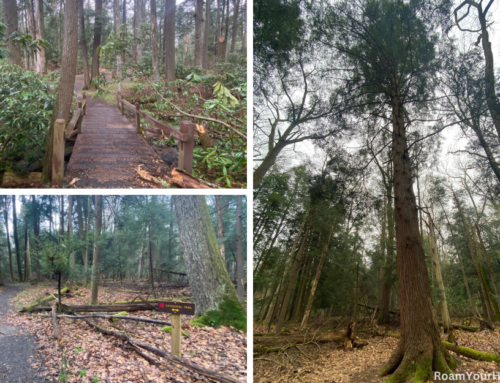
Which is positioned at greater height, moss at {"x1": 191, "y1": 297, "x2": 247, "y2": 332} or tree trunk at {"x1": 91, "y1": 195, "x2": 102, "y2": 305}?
tree trunk at {"x1": 91, "y1": 195, "x2": 102, "y2": 305}

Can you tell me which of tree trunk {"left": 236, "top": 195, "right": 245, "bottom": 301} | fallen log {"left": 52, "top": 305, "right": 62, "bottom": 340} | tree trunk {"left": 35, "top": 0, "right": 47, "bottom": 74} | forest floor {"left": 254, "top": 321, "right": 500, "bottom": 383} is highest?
tree trunk {"left": 35, "top": 0, "right": 47, "bottom": 74}

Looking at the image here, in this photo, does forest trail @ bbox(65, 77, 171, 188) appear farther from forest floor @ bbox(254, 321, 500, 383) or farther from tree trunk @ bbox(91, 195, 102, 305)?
forest floor @ bbox(254, 321, 500, 383)

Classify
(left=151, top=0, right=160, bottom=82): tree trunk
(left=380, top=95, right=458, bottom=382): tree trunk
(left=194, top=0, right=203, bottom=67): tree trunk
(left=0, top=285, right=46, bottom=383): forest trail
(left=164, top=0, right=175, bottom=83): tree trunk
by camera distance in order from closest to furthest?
(left=0, top=285, right=46, bottom=383): forest trail < (left=380, top=95, right=458, bottom=382): tree trunk < (left=164, top=0, right=175, bottom=83): tree trunk < (left=194, top=0, right=203, bottom=67): tree trunk < (left=151, top=0, right=160, bottom=82): tree trunk

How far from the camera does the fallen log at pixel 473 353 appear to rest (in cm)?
356

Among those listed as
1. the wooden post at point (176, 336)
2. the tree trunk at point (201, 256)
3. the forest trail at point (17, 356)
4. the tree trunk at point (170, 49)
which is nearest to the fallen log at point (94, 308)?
the forest trail at point (17, 356)

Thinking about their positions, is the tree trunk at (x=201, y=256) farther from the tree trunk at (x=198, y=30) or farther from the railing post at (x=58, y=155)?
the tree trunk at (x=198, y=30)

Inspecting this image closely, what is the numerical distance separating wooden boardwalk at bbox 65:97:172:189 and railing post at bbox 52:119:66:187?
9cm

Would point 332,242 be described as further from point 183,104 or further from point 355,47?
point 183,104

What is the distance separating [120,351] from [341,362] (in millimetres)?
2926

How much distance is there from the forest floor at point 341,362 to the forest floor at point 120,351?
70 centimetres

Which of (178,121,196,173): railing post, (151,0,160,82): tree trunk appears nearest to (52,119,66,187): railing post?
(178,121,196,173): railing post

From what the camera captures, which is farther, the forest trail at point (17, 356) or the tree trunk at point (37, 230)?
the tree trunk at point (37, 230)

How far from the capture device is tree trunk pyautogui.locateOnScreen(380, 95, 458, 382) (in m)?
3.49

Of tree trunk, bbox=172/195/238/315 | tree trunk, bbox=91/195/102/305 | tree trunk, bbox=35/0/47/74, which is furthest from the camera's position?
tree trunk, bbox=35/0/47/74
